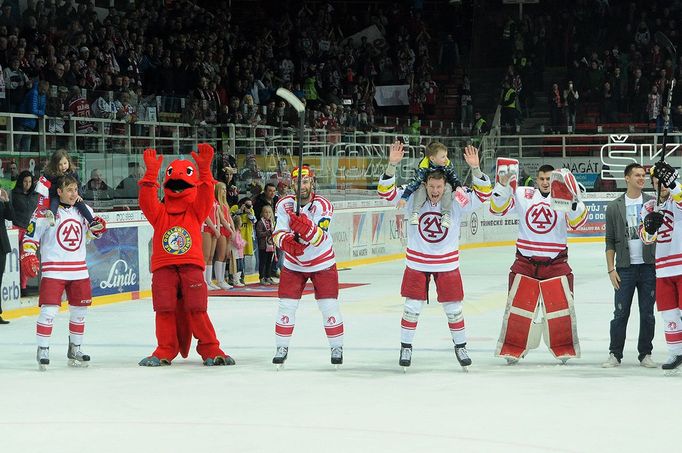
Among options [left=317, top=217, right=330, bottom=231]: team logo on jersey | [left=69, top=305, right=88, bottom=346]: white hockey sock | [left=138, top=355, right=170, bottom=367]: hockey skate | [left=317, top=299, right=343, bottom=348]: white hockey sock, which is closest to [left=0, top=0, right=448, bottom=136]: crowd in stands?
[left=69, top=305, right=88, bottom=346]: white hockey sock

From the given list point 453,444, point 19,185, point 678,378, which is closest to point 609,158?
point 19,185

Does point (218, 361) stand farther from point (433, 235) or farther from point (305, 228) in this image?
point (433, 235)

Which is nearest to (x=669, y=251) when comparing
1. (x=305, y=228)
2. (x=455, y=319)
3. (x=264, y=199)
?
(x=455, y=319)

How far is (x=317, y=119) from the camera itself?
2177cm

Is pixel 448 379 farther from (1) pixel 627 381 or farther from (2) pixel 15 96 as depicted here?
(2) pixel 15 96

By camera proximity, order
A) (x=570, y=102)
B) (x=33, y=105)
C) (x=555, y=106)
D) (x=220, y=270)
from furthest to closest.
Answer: (x=555, y=106), (x=570, y=102), (x=220, y=270), (x=33, y=105)

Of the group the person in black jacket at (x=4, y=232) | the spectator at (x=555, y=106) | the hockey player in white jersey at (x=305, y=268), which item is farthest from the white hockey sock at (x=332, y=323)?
the spectator at (x=555, y=106)

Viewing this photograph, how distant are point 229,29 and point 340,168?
8.84m

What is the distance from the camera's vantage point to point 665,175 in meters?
8.66

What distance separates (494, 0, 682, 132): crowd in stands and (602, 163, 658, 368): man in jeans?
1802 centimetres

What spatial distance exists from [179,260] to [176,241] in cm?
16

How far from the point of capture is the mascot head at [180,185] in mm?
9445

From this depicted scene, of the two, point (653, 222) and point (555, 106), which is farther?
point (555, 106)

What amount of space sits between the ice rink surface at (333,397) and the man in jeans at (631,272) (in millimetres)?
206
